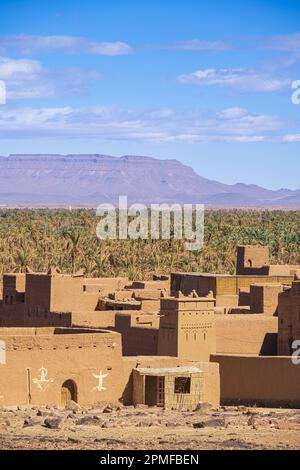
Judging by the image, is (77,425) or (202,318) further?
(202,318)

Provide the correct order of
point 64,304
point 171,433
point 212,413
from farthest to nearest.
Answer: point 64,304
point 212,413
point 171,433

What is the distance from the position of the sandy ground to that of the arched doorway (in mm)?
855

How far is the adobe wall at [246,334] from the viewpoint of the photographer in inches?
1738

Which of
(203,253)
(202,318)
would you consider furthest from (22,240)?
(202,318)

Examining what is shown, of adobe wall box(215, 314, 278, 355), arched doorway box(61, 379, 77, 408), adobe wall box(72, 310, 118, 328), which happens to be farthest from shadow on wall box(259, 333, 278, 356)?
arched doorway box(61, 379, 77, 408)

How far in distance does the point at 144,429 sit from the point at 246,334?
1130 centimetres

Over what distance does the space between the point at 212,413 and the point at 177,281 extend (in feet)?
58.3

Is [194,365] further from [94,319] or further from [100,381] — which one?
[94,319]

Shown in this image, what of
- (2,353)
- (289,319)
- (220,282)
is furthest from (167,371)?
(220,282)

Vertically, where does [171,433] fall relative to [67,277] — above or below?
below

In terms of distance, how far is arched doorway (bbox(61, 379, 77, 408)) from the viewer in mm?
38312

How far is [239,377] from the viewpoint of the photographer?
41.3m
